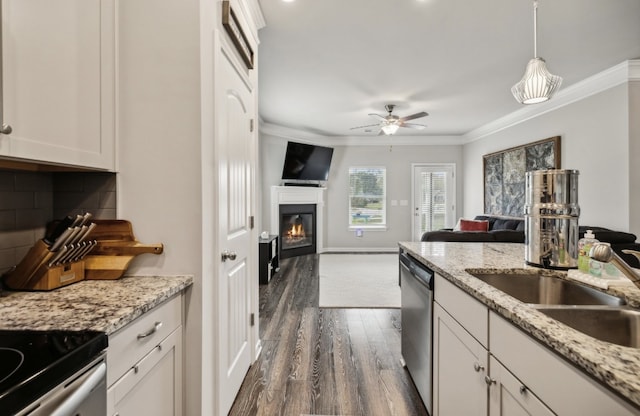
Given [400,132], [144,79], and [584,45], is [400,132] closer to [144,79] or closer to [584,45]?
[584,45]

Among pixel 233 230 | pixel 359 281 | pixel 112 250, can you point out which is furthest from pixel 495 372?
pixel 359 281

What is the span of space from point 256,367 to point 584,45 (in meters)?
4.19

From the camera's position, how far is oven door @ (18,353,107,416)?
2.03 feet

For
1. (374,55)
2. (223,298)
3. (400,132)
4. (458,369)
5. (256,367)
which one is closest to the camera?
(458,369)

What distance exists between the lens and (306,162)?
6477mm

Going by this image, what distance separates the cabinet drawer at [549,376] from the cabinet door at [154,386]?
1.17 metres

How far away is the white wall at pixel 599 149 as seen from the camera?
3398 mm

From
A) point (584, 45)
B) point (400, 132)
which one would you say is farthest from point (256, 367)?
point (400, 132)

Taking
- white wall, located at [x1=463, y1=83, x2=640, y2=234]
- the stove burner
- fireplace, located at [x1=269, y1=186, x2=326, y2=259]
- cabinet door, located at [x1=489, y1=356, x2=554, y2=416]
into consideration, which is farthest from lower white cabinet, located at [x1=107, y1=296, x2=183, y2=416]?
fireplace, located at [x1=269, y1=186, x2=326, y2=259]

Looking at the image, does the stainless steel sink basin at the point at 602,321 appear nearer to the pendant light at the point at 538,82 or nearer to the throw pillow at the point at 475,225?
the pendant light at the point at 538,82

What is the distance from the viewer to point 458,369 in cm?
127

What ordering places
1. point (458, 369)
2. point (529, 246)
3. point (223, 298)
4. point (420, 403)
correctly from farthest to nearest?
point (420, 403) < point (223, 298) < point (529, 246) < point (458, 369)

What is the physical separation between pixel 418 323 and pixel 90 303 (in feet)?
5.26

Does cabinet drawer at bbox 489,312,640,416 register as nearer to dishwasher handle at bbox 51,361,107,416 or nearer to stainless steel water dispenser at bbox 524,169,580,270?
stainless steel water dispenser at bbox 524,169,580,270
